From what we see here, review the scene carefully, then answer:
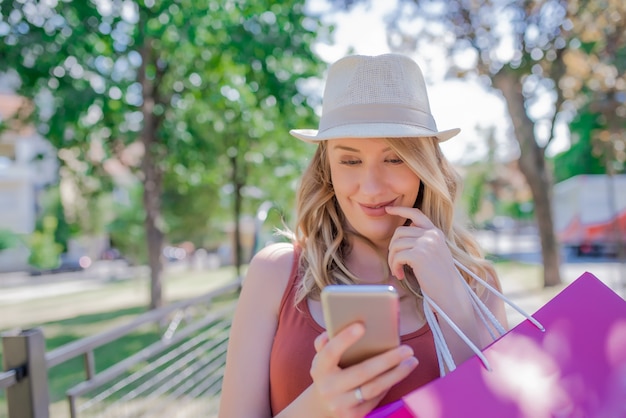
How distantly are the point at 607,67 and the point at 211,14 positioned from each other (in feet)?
28.3

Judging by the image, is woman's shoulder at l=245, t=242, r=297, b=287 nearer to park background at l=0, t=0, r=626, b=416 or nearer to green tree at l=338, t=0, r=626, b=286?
park background at l=0, t=0, r=626, b=416

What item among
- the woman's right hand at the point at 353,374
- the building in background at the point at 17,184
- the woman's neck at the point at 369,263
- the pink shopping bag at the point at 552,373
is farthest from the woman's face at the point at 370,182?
the building in background at the point at 17,184

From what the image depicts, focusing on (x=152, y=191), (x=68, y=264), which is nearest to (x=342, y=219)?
(x=152, y=191)

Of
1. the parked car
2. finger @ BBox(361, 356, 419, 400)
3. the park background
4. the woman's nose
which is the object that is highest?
the park background

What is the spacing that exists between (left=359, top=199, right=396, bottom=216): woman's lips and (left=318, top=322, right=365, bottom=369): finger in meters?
0.61

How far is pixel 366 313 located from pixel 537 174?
1365cm

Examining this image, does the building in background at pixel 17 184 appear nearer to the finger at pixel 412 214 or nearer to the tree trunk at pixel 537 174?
the tree trunk at pixel 537 174

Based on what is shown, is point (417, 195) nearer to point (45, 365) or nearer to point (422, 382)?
point (422, 382)

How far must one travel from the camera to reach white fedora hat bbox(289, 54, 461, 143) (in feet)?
4.82

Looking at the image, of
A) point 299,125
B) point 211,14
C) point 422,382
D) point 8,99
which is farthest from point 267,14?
point 8,99

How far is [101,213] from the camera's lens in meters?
32.2

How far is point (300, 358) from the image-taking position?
57.6 inches

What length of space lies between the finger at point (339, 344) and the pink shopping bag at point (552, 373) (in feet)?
0.43

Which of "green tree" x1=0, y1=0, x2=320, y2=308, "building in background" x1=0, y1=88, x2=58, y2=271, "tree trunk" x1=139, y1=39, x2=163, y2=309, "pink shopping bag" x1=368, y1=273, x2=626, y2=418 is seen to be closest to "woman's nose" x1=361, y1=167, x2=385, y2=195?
"pink shopping bag" x1=368, y1=273, x2=626, y2=418
